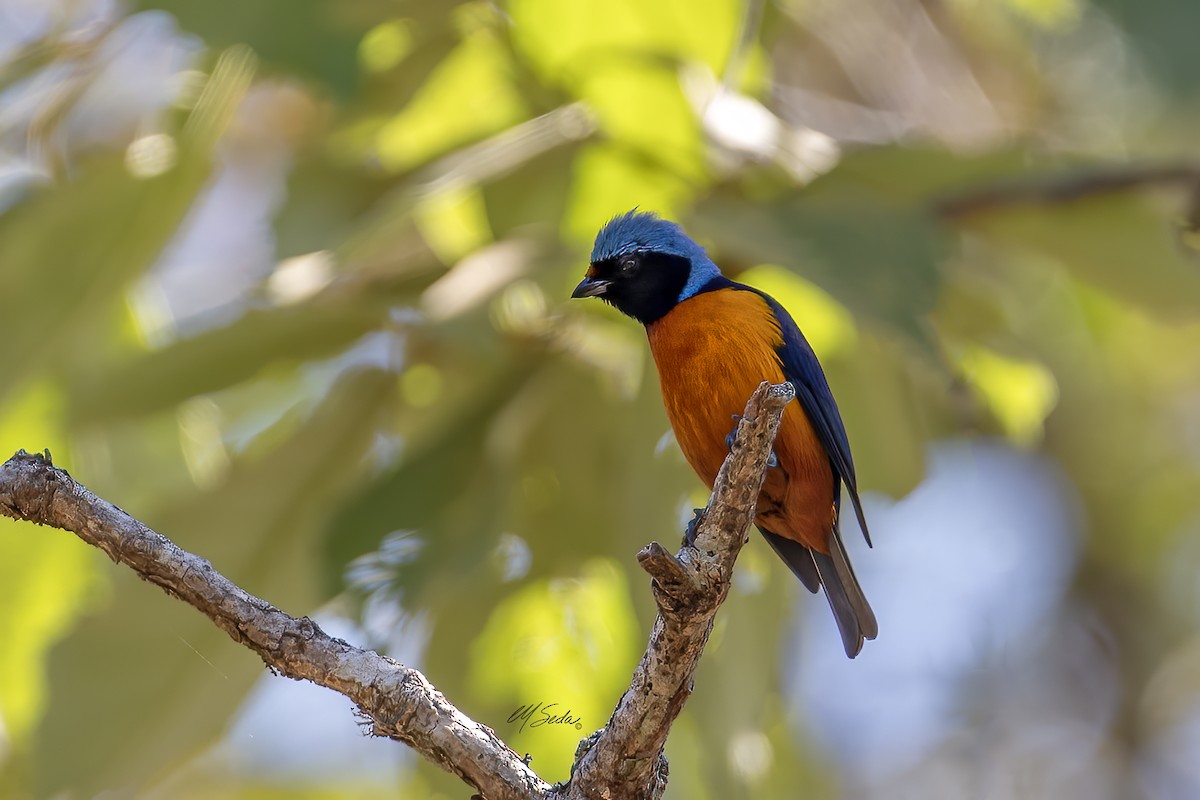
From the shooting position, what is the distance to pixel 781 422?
13.2 feet

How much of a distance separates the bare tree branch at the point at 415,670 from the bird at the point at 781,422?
1320mm

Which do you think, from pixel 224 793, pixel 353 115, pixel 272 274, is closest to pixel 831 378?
pixel 272 274

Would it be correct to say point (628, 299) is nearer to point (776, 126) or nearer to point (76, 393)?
point (776, 126)

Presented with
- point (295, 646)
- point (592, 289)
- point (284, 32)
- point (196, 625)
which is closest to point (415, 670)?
point (295, 646)

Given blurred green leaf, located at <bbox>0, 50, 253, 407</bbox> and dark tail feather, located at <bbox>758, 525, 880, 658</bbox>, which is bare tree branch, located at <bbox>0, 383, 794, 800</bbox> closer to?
dark tail feather, located at <bbox>758, 525, 880, 658</bbox>

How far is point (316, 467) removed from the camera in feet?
17.7

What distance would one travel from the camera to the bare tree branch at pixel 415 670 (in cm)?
257

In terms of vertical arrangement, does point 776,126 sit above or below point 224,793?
above

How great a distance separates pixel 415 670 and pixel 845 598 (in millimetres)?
1956

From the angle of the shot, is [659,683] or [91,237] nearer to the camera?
[659,683]

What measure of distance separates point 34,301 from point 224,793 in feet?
10.6

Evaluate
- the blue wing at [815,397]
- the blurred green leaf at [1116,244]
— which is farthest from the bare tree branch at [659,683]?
the blurred green leaf at [1116,244]

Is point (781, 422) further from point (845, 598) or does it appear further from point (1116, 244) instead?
point (1116, 244)

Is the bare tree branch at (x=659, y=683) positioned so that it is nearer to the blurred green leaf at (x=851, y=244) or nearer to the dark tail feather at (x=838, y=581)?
the dark tail feather at (x=838, y=581)
